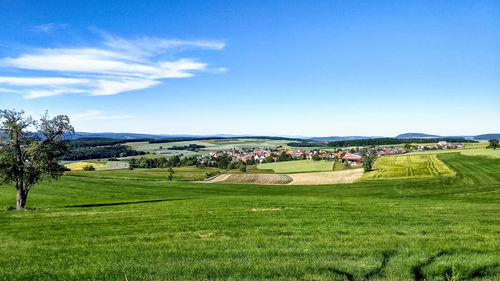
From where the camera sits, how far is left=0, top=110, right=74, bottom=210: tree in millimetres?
26594

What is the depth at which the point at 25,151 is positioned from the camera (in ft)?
88.8

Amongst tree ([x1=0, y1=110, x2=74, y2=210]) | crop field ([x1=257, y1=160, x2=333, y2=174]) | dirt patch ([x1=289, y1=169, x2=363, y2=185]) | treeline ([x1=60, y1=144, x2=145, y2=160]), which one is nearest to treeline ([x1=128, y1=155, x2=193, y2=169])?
treeline ([x1=60, y1=144, x2=145, y2=160])

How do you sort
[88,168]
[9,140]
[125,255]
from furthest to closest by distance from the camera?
1. [88,168]
2. [9,140]
3. [125,255]

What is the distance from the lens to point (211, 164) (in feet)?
474

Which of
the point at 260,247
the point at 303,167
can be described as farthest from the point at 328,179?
the point at 260,247

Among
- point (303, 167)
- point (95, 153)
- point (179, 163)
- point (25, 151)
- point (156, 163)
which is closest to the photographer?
point (25, 151)

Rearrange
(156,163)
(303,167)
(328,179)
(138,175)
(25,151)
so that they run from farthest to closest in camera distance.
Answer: (156,163) → (303,167) → (138,175) → (328,179) → (25,151)

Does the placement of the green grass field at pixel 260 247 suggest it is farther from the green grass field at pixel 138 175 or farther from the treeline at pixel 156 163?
the treeline at pixel 156 163

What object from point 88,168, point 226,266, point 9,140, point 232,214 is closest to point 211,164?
point 88,168

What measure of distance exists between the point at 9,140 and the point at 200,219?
77.3 ft

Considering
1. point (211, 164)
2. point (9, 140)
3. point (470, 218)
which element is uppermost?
point (9, 140)

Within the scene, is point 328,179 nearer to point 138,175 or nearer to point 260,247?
point 138,175

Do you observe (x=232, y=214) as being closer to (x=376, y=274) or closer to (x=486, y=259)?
(x=376, y=274)

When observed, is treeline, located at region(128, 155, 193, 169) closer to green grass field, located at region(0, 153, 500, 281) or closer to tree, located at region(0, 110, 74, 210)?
tree, located at region(0, 110, 74, 210)
